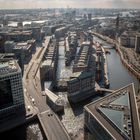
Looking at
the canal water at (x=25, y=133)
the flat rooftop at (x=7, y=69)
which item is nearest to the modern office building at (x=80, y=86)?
the canal water at (x=25, y=133)

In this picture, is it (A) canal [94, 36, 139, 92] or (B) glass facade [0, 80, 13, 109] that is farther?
(A) canal [94, 36, 139, 92]

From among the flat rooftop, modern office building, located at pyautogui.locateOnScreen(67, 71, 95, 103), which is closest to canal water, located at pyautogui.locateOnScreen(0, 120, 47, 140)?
the flat rooftop

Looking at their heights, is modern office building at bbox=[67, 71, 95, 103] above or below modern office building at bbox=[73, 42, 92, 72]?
below

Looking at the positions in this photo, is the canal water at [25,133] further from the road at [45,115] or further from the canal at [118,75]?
the canal at [118,75]

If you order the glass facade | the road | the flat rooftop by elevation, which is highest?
the flat rooftop

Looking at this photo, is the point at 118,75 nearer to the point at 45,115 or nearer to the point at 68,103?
the point at 68,103

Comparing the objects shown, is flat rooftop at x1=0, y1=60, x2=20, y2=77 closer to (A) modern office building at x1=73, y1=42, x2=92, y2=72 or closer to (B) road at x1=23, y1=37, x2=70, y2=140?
(B) road at x1=23, y1=37, x2=70, y2=140
